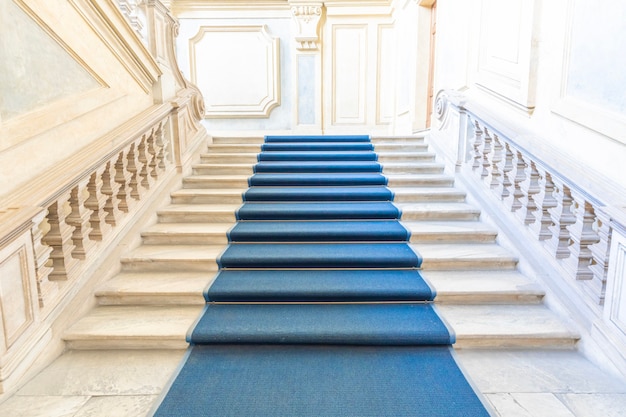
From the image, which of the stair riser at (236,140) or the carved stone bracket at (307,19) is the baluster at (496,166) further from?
the carved stone bracket at (307,19)

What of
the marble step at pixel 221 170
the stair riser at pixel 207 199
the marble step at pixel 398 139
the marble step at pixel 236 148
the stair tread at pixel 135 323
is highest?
the marble step at pixel 398 139

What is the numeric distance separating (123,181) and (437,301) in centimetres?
237

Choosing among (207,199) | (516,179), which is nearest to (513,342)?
(516,179)

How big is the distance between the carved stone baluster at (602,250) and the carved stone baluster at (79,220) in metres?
2.89

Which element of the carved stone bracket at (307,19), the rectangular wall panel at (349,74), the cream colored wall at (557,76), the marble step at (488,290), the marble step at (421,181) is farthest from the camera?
the rectangular wall panel at (349,74)

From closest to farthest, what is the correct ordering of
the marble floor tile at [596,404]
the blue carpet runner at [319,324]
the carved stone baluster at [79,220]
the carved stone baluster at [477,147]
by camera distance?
the marble floor tile at [596,404]
the blue carpet runner at [319,324]
the carved stone baluster at [79,220]
the carved stone baluster at [477,147]

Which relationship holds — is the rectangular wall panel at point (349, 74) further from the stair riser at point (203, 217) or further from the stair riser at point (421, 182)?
the stair riser at point (203, 217)

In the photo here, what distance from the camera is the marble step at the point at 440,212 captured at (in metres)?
3.89

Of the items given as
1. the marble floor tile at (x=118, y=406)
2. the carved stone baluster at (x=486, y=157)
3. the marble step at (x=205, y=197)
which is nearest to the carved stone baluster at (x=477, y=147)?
the carved stone baluster at (x=486, y=157)

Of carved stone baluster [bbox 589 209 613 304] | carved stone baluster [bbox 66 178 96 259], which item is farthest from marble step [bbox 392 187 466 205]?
carved stone baluster [bbox 66 178 96 259]

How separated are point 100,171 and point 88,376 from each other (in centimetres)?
131

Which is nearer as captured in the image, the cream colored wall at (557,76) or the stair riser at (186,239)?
the cream colored wall at (557,76)

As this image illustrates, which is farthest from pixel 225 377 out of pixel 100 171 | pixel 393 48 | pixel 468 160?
pixel 393 48

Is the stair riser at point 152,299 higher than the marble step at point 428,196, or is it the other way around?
the marble step at point 428,196
